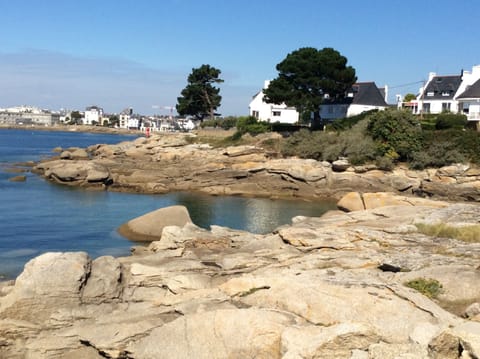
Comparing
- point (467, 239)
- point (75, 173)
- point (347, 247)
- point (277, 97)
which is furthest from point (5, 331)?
point (277, 97)

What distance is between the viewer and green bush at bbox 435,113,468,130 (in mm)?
58438

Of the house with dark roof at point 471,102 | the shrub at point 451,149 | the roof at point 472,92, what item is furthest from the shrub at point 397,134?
the roof at point 472,92

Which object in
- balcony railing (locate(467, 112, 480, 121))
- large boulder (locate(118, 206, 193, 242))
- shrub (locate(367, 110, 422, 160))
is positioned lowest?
large boulder (locate(118, 206, 193, 242))

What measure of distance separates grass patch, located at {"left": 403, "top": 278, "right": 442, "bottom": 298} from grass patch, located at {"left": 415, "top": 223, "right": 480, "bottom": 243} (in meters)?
6.51

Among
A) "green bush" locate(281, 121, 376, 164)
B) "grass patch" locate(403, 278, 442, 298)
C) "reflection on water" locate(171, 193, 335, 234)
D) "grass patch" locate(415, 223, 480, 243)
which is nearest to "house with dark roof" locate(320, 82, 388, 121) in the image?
"green bush" locate(281, 121, 376, 164)

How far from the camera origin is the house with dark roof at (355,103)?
76.2 metres

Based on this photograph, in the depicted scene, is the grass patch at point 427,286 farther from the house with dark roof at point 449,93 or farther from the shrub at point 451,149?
the house with dark roof at point 449,93

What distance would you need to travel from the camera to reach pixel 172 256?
72.1 ft

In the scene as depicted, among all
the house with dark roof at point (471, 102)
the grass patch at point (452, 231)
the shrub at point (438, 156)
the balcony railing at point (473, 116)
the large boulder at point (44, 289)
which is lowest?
the large boulder at point (44, 289)

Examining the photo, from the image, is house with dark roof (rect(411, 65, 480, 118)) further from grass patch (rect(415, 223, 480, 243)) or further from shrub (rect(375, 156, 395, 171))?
grass patch (rect(415, 223, 480, 243))

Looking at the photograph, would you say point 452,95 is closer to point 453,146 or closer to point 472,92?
point 472,92

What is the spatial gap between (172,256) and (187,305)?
659cm

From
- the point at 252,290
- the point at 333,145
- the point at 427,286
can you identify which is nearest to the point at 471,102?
the point at 333,145

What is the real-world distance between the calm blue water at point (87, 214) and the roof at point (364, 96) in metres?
32.4
